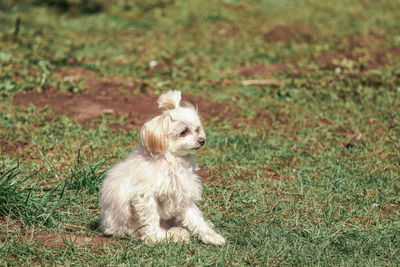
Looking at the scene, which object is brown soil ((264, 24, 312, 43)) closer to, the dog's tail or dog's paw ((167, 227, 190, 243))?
the dog's tail

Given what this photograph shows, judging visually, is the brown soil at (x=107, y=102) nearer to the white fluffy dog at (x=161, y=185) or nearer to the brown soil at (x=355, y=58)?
the brown soil at (x=355, y=58)

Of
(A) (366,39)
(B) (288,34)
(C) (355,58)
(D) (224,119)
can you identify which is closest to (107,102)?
(D) (224,119)

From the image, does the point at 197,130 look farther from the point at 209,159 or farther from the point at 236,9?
the point at 236,9

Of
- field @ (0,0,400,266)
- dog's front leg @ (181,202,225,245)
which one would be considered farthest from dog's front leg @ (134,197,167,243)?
dog's front leg @ (181,202,225,245)

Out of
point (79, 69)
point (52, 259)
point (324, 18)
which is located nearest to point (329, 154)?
point (52, 259)

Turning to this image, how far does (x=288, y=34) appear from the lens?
1148 cm

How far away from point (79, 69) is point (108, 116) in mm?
1785

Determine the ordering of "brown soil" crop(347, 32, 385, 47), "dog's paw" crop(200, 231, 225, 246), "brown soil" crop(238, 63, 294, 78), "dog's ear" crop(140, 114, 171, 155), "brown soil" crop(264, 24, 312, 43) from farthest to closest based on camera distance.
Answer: "brown soil" crop(264, 24, 312, 43) → "brown soil" crop(347, 32, 385, 47) → "brown soil" crop(238, 63, 294, 78) → "dog's paw" crop(200, 231, 225, 246) → "dog's ear" crop(140, 114, 171, 155)

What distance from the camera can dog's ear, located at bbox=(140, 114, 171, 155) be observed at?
452 cm

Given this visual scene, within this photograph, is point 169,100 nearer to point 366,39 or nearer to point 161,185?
point 161,185

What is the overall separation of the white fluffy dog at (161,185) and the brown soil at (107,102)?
2991mm

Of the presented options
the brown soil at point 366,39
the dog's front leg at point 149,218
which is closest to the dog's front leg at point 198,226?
the dog's front leg at point 149,218

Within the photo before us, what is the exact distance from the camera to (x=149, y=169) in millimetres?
4625

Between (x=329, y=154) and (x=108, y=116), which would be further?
(x=108, y=116)
